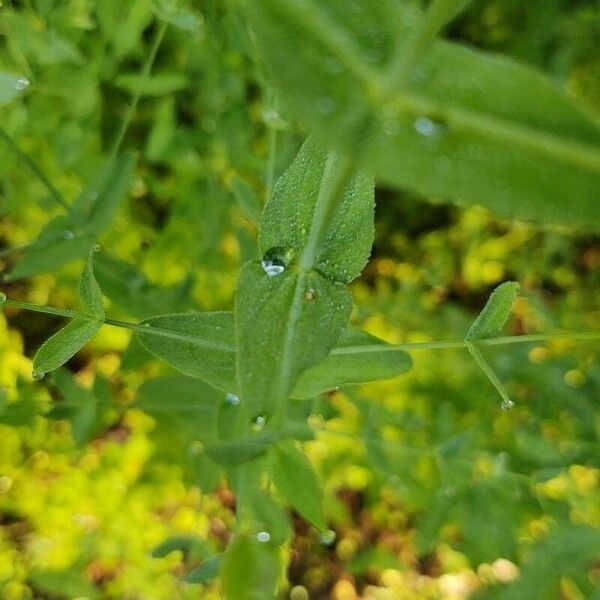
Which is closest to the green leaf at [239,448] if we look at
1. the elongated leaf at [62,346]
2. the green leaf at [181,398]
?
the elongated leaf at [62,346]

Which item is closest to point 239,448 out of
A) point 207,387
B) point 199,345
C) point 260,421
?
point 260,421

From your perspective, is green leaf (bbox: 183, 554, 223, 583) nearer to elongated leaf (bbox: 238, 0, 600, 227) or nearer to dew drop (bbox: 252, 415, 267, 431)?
dew drop (bbox: 252, 415, 267, 431)

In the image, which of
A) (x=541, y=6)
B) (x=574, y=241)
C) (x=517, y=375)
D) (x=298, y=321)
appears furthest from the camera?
(x=574, y=241)

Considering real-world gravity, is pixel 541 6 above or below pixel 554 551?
above

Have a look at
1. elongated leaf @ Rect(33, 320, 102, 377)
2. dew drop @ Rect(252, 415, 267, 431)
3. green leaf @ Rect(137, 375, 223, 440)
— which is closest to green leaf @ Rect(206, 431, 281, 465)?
dew drop @ Rect(252, 415, 267, 431)

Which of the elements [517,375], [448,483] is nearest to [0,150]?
[448,483]

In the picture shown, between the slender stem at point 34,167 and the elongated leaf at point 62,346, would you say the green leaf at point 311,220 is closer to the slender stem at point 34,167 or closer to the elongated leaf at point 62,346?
the elongated leaf at point 62,346

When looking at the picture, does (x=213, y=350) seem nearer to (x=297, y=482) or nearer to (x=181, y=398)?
(x=297, y=482)

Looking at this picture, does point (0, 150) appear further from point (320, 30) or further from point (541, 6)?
point (541, 6)
